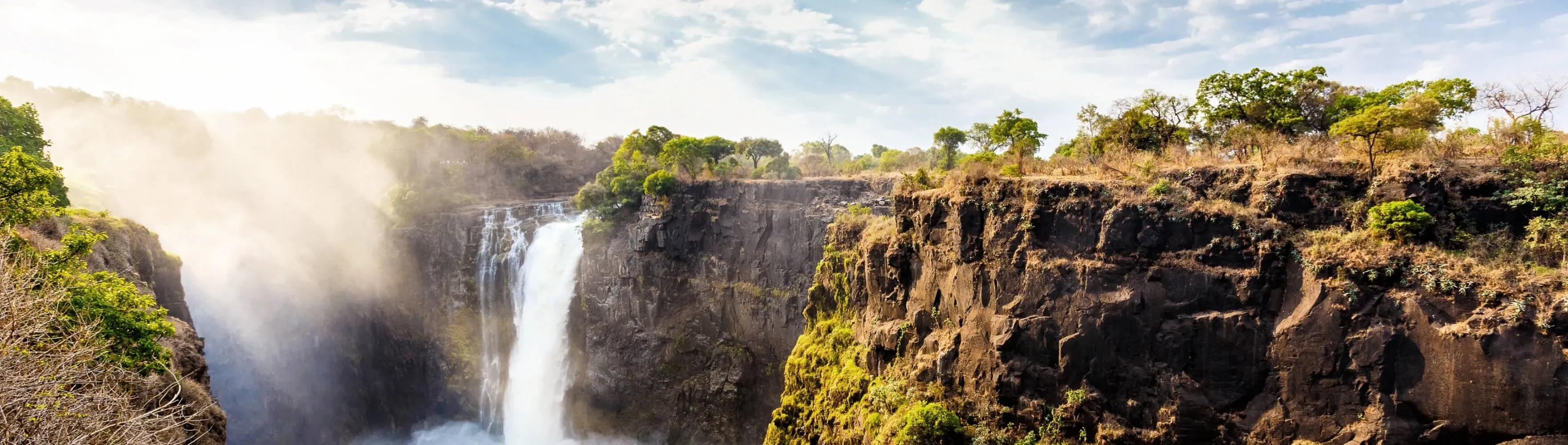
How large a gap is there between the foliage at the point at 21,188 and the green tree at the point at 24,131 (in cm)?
879

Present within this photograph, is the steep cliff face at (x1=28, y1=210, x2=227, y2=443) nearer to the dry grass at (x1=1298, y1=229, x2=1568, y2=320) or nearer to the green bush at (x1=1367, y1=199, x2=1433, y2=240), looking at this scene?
the dry grass at (x1=1298, y1=229, x2=1568, y2=320)

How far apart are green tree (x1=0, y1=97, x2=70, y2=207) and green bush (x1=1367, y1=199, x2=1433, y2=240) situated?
1293 inches

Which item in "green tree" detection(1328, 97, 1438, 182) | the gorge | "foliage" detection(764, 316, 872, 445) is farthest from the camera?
"foliage" detection(764, 316, 872, 445)

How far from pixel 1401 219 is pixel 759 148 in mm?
40002

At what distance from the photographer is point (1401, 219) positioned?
10859 millimetres

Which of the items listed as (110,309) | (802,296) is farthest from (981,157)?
(110,309)

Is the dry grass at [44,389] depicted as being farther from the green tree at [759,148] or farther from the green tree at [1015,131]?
the green tree at [759,148]

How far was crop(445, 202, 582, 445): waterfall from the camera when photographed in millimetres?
34312

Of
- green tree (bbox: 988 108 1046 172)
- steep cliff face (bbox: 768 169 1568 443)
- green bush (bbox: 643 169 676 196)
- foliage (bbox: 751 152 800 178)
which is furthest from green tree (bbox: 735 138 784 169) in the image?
steep cliff face (bbox: 768 169 1568 443)

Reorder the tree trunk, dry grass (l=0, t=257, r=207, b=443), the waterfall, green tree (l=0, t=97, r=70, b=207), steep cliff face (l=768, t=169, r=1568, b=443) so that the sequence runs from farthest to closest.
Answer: the waterfall → green tree (l=0, t=97, r=70, b=207) → the tree trunk → steep cliff face (l=768, t=169, r=1568, b=443) → dry grass (l=0, t=257, r=207, b=443)

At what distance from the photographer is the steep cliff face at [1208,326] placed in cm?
995

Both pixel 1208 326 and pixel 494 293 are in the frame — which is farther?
pixel 494 293

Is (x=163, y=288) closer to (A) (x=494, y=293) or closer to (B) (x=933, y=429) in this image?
(A) (x=494, y=293)

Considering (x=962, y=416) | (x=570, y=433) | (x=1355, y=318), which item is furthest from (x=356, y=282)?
(x=1355, y=318)
